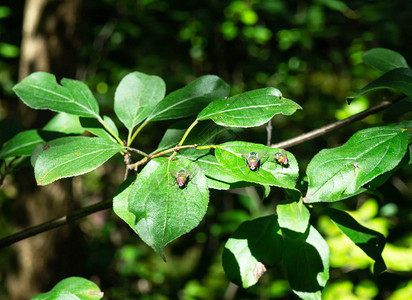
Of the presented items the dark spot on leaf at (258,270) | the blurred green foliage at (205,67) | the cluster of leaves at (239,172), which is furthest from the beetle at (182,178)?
the blurred green foliage at (205,67)

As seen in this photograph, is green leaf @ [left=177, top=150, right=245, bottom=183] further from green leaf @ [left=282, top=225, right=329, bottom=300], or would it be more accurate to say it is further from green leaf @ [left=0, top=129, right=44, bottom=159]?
green leaf @ [left=0, top=129, right=44, bottom=159]

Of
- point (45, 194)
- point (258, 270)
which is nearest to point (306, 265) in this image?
point (258, 270)

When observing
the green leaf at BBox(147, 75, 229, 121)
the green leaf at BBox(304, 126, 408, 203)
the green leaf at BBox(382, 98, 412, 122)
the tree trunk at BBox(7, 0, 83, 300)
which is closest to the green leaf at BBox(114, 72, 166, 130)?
the green leaf at BBox(147, 75, 229, 121)

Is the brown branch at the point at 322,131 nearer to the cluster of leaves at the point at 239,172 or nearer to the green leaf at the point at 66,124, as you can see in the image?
the cluster of leaves at the point at 239,172

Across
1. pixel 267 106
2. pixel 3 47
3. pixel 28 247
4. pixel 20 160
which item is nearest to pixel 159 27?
pixel 3 47

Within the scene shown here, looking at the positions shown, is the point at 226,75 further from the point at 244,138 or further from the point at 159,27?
the point at 244,138

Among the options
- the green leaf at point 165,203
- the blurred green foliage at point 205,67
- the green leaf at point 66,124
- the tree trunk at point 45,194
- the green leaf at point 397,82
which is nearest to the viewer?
the green leaf at point 165,203
